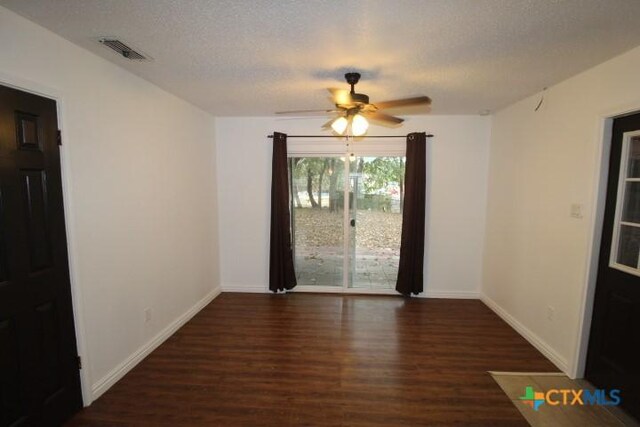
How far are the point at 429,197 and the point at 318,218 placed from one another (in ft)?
5.20

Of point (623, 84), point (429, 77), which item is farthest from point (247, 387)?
point (623, 84)

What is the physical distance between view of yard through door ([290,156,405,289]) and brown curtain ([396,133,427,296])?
22cm

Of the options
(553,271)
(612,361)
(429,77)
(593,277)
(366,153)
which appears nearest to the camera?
(612,361)

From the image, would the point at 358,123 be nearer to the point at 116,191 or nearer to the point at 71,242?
the point at 116,191

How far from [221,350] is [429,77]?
315 cm

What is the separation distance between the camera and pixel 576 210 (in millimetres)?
2461

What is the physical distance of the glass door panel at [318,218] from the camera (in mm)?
4270

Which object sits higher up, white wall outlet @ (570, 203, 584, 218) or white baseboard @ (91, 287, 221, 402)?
white wall outlet @ (570, 203, 584, 218)

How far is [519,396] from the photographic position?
7.35ft

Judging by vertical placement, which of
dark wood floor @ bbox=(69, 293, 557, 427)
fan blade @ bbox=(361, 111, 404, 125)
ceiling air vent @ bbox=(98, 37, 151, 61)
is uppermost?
ceiling air vent @ bbox=(98, 37, 151, 61)

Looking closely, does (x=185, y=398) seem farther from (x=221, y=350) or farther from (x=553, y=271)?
(x=553, y=271)

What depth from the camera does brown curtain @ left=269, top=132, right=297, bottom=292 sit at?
4.07m

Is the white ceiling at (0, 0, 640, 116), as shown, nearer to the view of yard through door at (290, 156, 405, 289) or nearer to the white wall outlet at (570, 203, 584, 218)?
the white wall outlet at (570, 203, 584, 218)

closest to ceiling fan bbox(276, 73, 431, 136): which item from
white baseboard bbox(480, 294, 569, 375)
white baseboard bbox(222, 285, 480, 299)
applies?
white baseboard bbox(480, 294, 569, 375)
